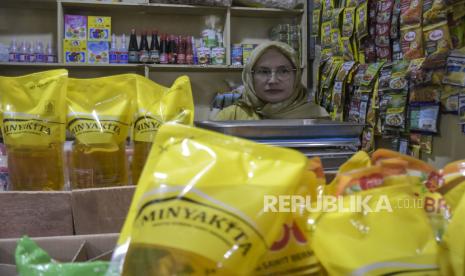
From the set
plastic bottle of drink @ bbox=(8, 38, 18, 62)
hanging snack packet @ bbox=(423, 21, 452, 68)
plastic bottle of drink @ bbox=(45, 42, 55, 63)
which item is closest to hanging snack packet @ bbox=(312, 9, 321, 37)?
hanging snack packet @ bbox=(423, 21, 452, 68)

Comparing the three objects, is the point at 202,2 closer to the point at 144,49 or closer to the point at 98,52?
the point at 144,49

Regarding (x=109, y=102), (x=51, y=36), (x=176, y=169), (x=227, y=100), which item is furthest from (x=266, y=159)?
(x=51, y=36)

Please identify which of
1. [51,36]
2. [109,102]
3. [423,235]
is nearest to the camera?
[423,235]

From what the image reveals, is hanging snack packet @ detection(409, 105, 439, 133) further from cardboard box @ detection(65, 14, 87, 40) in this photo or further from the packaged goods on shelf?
cardboard box @ detection(65, 14, 87, 40)

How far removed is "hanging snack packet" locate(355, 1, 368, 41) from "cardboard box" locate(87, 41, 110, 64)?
1623 millimetres

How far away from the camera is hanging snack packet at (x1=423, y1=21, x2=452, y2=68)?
63.8 inches

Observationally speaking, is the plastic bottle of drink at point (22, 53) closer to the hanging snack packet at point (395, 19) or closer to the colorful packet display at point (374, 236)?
the hanging snack packet at point (395, 19)

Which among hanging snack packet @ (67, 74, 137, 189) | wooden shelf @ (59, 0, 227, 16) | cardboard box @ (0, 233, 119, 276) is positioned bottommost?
cardboard box @ (0, 233, 119, 276)

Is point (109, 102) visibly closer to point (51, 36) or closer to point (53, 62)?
point (53, 62)

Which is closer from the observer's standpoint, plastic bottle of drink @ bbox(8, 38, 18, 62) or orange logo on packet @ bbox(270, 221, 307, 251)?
orange logo on packet @ bbox(270, 221, 307, 251)

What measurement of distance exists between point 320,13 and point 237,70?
72 centimetres

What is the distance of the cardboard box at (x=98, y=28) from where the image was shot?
279 centimetres

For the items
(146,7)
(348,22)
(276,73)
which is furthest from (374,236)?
(146,7)

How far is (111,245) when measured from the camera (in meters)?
0.62
